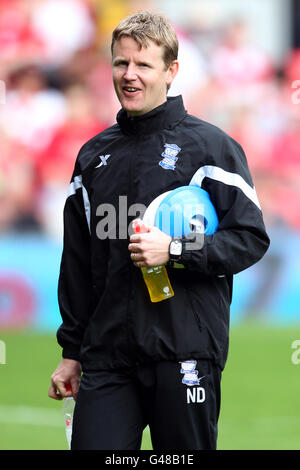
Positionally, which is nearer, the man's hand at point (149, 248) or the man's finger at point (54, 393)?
the man's hand at point (149, 248)

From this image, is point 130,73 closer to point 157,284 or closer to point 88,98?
point 157,284

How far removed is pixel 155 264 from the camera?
373 cm

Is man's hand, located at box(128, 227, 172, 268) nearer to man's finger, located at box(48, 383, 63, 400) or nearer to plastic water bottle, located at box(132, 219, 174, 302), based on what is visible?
plastic water bottle, located at box(132, 219, 174, 302)

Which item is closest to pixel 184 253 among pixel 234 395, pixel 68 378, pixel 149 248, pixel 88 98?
pixel 149 248

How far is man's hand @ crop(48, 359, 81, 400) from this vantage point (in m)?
4.14

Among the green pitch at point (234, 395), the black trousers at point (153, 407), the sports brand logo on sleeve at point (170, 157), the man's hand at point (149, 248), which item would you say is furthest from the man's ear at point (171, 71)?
the green pitch at point (234, 395)

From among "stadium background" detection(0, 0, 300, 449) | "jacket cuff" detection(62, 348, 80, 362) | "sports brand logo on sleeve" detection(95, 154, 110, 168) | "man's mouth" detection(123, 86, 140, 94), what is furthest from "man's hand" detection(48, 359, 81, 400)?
"stadium background" detection(0, 0, 300, 449)

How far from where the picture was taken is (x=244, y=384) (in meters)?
9.19

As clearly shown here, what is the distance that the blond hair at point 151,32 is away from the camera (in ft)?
12.8

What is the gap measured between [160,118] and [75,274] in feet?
2.46

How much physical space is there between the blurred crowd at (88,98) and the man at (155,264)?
9.75 meters

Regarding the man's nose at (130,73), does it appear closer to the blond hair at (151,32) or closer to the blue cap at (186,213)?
the blond hair at (151,32)

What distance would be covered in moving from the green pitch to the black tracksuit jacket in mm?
2977

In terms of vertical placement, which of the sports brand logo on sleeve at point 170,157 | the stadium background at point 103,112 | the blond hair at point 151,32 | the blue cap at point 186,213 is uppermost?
the stadium background at point 103,112
